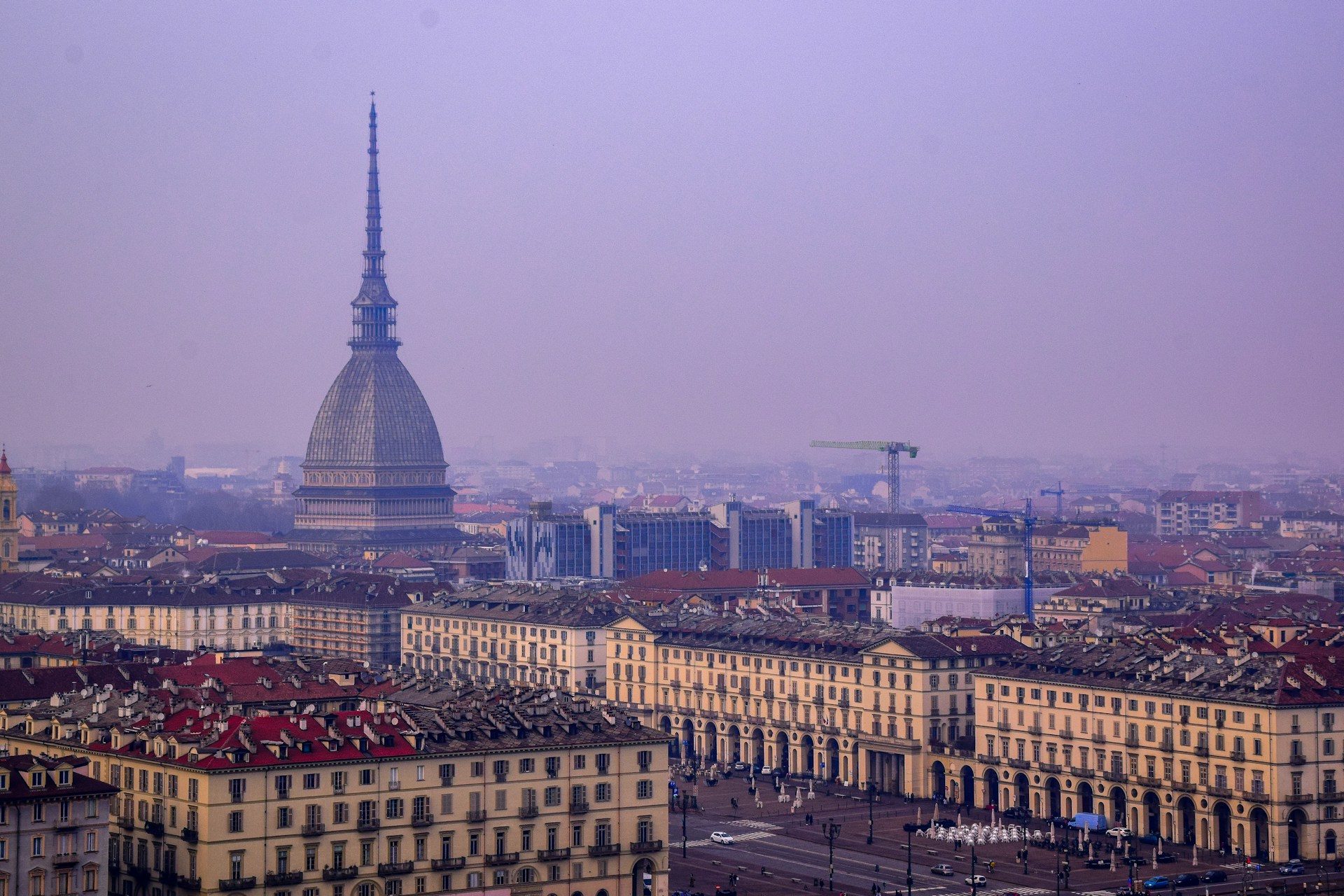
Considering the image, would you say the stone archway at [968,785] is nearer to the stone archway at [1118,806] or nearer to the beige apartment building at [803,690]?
the beige apartment building at [803,690]

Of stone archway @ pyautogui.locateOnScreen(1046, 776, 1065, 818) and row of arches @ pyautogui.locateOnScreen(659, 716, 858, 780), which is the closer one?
stone archway @ pyautogui.locateOnScreen(1046, 776, 1065, 818)

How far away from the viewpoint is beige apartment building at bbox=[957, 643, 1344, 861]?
312ft

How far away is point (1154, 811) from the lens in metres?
100

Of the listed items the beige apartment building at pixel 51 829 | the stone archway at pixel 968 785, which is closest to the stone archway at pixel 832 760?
the stone archway at pixel 968 785

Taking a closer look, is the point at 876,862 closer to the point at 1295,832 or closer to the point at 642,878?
the point at 642,878

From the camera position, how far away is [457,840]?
264 ft

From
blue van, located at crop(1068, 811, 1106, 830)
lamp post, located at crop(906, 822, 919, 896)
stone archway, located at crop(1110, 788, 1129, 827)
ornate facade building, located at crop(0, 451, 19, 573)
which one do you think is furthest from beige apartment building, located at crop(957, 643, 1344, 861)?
ornate facade building, located at crop(0, 451, 19, 573)

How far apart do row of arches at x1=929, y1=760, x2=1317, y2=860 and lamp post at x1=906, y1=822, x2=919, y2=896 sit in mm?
6509

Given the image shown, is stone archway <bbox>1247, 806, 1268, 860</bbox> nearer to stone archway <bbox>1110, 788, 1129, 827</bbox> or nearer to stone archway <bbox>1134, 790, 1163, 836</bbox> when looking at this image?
stone archway <bbox>1134, 790, 1163, 836</bbox>

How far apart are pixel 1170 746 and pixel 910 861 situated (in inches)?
565

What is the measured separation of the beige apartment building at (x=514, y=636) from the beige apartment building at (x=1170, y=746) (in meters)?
29.1

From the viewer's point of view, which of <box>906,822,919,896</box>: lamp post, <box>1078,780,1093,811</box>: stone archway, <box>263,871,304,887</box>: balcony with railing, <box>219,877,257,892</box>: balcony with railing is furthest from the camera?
<box>1078,780,1093,811</box>: stone archway

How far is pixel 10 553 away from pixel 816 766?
9552 centimetres

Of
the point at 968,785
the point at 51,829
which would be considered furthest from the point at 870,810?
the point at 51,829
